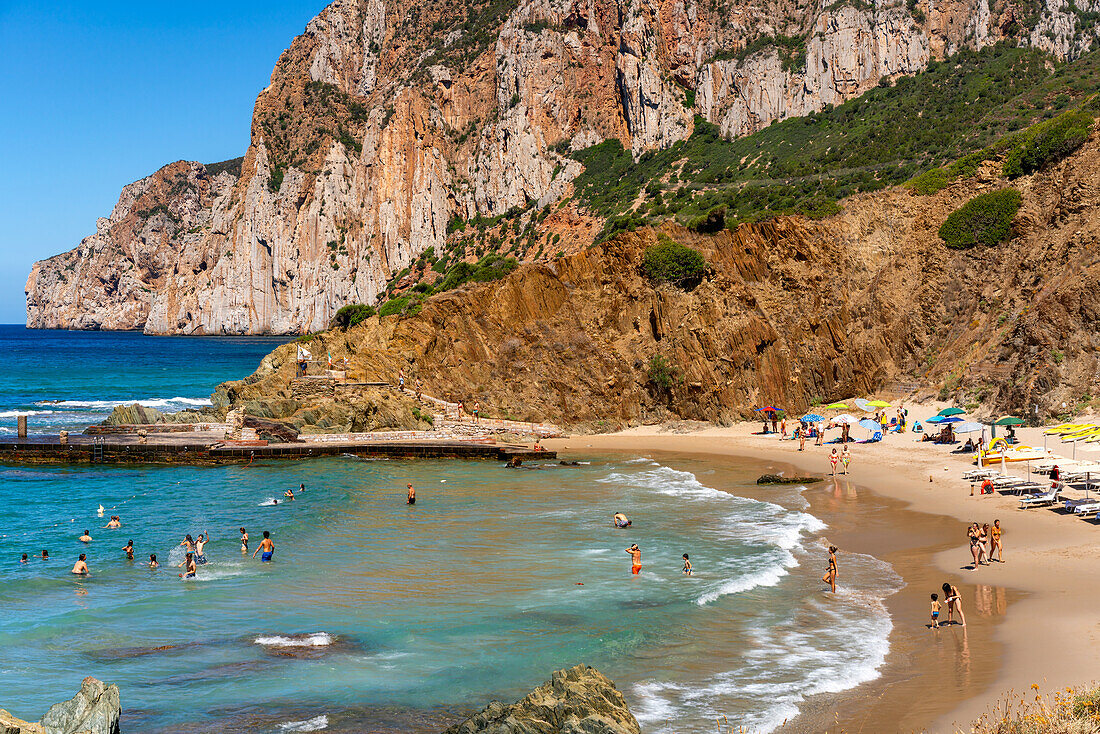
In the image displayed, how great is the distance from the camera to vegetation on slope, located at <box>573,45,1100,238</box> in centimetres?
6384

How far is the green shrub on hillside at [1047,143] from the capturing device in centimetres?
5044

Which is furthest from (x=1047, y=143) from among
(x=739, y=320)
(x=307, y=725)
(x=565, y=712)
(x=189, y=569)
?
(x=307, y=725)

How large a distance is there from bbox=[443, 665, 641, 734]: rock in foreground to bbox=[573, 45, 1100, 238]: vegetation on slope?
50.8 meters

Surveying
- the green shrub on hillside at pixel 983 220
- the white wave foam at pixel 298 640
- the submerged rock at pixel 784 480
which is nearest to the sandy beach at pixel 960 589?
the submerged rock at pixel 784 480

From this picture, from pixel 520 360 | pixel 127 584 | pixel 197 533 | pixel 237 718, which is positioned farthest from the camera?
pixel 520 360

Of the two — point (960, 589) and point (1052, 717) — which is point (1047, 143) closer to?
point (960, 589)

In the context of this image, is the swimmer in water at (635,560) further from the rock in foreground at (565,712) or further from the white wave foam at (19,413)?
the white wave foam at (19,413)

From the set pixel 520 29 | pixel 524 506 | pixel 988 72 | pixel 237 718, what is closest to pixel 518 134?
pixel 520 29

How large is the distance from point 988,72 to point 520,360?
57330 mm

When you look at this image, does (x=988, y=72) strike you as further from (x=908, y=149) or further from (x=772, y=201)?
(x=772, y=201)

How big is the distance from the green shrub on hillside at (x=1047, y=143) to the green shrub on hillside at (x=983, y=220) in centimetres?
258

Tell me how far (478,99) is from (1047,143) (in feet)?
340

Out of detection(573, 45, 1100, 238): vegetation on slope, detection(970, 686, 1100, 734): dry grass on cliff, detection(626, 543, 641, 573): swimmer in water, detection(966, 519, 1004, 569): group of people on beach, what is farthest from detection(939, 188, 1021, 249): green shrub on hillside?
detection(970, 686, 1100, 734): dry grass on cliff

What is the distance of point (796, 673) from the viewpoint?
53.5ft
